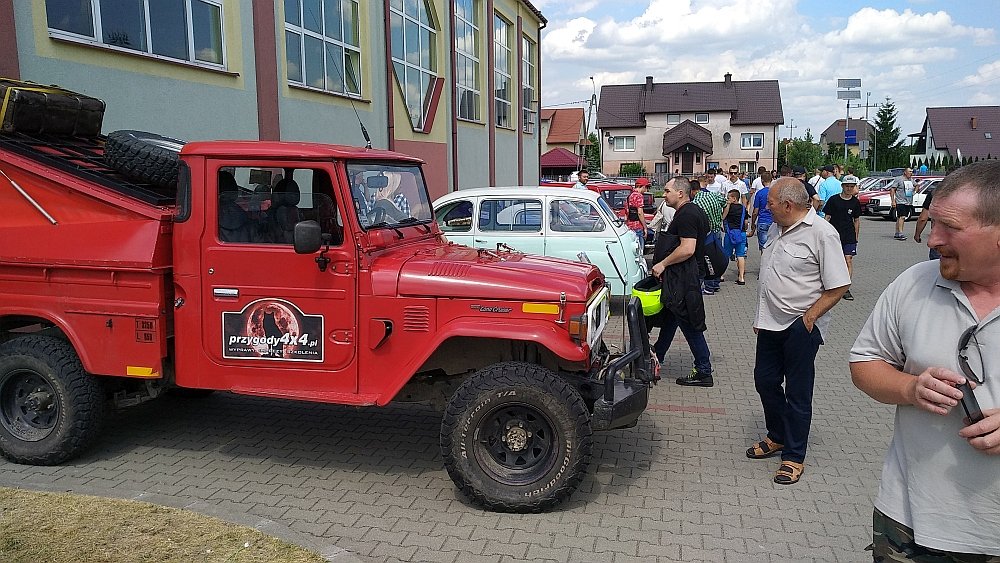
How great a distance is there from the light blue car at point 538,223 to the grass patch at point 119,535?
592 centimetres

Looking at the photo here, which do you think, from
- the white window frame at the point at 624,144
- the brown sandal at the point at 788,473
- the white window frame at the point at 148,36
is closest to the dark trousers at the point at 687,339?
the brown sandal at the point at 788,473

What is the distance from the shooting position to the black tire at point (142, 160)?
17.1 feet

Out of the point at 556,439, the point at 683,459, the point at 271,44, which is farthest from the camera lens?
the point at 271,44

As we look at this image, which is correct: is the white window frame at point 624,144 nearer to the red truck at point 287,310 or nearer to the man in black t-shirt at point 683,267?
the man in black t-shirt at point 683,267

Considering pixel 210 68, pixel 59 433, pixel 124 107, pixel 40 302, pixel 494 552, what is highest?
pixel 210 68

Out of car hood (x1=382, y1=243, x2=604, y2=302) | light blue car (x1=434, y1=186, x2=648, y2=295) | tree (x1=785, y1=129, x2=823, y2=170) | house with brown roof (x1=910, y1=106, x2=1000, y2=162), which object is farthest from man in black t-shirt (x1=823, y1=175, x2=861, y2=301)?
house with brown roof (x1=910, y1=106, x2=1000, y2=162)

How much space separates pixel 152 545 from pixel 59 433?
1.56 meters

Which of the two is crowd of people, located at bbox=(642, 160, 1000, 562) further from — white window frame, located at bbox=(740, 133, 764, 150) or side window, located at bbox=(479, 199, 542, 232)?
white window frame, located at bbox=(740, 133, 764, 150)

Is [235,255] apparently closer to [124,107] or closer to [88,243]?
[88,243]

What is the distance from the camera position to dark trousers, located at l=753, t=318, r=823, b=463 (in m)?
4.86

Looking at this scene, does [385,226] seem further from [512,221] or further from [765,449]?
[512,221]

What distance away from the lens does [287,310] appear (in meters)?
4.73

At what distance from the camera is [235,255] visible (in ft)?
15.6

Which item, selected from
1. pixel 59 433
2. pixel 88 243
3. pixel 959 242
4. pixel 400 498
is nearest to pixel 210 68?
pixel 88 243
